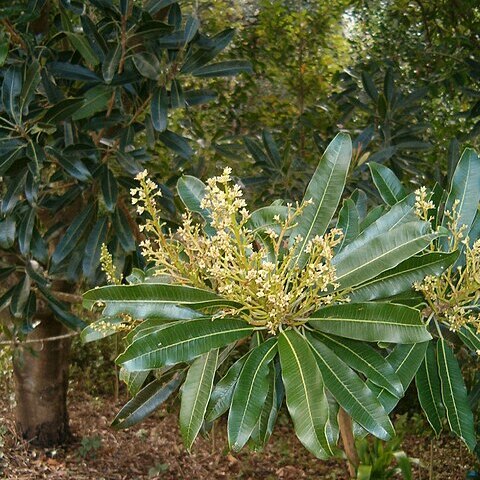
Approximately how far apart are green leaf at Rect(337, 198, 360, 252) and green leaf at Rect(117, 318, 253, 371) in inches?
13.6

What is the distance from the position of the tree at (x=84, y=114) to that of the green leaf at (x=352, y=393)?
1699 mm

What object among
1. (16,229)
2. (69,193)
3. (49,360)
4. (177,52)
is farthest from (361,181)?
(49,360)

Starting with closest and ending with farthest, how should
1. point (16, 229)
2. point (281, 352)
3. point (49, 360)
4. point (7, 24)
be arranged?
point (281, 352)
point (7, 24)
point (16, 229)
point (49, 360)

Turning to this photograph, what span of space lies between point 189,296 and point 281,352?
20 centimetres

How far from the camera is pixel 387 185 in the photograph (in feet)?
5.54

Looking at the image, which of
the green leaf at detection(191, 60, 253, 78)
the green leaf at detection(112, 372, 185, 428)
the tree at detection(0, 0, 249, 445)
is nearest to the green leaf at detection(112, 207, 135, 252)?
the tree at detection(0, 0, 249, 445)

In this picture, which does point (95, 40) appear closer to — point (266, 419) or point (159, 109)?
point (159, 109)

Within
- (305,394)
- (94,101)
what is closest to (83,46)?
(94,101)

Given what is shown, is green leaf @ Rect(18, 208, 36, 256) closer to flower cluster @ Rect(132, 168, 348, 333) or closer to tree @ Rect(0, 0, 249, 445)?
tree @ Rect(0, 0, 249, 445)

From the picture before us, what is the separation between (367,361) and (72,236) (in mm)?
2024

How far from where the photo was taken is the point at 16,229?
10.4 feet

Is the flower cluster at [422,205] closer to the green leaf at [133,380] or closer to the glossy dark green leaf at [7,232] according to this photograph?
the green leaf at [133,380]

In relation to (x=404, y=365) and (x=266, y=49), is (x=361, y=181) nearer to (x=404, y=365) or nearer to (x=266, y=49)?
(x=266, y=49)

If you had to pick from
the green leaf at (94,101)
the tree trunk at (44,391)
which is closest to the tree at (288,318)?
the green leaf at (94,101)
